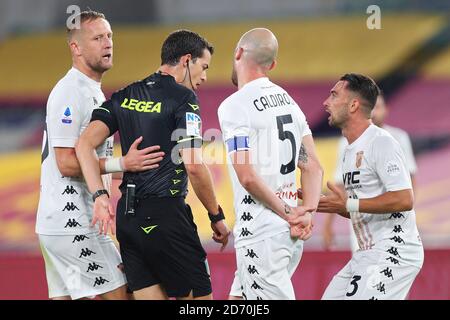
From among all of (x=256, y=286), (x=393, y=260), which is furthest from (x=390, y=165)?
(x=256, y=286)

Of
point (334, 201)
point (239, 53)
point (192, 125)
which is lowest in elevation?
point (334, 201)

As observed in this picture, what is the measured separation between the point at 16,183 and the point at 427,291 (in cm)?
679

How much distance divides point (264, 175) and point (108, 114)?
955mm

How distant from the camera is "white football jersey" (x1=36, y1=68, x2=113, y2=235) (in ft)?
16.9

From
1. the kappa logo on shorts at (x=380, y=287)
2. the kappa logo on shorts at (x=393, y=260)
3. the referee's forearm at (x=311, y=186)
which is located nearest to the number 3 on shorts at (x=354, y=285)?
the kappa logo on shorts at (x=380, y=287)

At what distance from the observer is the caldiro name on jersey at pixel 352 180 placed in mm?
5504

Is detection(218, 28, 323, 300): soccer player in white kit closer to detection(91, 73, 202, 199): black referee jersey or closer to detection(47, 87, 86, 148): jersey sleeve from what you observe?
detection(91, 73, 202, 199): black referee jersey

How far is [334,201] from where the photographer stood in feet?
17.7

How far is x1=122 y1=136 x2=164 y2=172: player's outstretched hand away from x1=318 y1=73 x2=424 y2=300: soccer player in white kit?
111 centimetres

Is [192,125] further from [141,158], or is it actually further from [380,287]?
[380,287]

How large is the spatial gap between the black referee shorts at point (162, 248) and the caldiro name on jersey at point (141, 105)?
506 millimetres

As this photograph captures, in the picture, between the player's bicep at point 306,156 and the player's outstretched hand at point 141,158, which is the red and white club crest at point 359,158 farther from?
the player's outstretched hand at point 141,158
